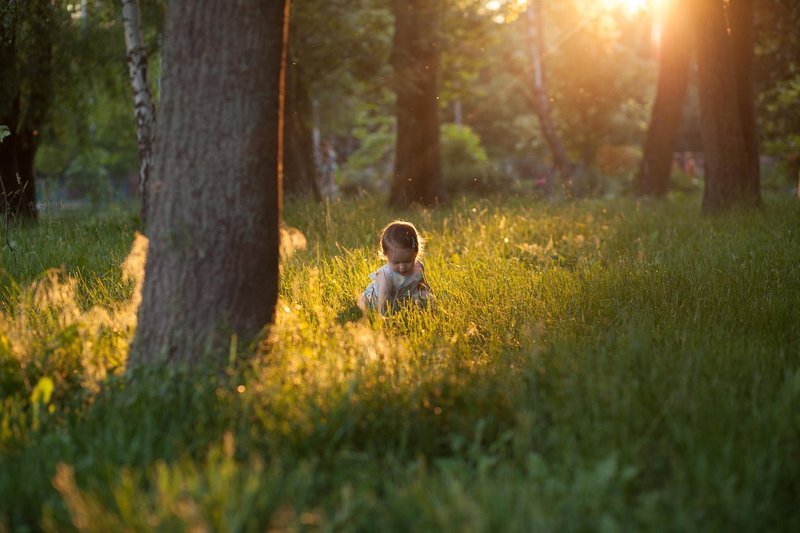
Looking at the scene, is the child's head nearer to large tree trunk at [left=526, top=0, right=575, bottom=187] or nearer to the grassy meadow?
the grassy meadow

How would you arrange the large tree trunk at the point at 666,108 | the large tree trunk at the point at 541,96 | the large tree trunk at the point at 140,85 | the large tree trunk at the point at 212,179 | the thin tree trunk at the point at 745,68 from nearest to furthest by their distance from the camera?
the large tree trunk at the point at 212,179 < the large tree trunk at the point at 140,85 < the thin tree trunk at the point at 745,68 < the large tree trunk at the point at 666,108 < the large tree trunk at the point at 541,96

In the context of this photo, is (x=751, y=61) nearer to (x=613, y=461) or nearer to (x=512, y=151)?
(x=613, y=461)

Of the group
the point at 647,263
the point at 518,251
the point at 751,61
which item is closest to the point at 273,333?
the point at 647,263

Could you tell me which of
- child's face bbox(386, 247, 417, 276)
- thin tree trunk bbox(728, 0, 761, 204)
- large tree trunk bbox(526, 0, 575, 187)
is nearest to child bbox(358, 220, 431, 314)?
child's face bbox(386, 247, 417, 276)

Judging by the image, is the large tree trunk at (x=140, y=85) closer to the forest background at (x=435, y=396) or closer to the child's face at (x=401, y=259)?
the forest background at (x=435, y=396)

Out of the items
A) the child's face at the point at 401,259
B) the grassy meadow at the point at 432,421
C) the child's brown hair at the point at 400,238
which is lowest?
the grassy meadow at the point at 432,421

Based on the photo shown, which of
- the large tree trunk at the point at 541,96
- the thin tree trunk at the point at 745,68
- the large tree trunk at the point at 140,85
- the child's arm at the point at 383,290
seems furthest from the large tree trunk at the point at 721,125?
the large tree trunk at the point at 541,96

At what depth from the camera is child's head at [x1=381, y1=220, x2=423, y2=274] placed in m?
6.56

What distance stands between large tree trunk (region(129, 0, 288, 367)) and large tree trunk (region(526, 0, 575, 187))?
2599 centimetres

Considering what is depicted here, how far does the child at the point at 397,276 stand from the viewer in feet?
21.5

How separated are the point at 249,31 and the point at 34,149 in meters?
12.2

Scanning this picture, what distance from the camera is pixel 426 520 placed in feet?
9.39

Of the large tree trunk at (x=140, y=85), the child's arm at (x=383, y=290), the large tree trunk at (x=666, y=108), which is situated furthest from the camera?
the large tree trunk at (x=666, y=108)

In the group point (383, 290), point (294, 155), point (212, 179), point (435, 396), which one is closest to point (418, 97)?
point (294, 155)
